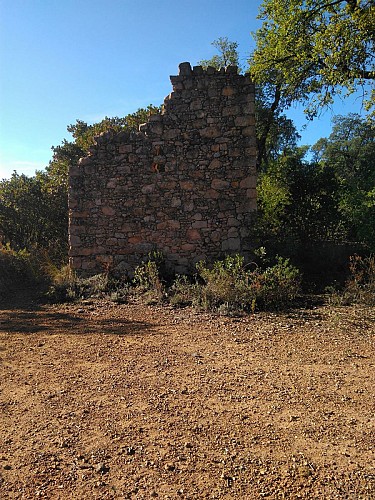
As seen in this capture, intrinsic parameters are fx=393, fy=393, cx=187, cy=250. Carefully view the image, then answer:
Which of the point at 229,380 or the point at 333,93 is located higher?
the point at 333,93

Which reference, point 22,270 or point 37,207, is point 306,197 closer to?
point 22,270

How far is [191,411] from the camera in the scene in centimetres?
344

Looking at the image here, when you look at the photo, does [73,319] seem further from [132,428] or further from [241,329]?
[132,428]

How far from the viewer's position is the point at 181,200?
9062mm

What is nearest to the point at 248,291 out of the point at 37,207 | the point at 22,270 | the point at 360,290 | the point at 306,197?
the point at 360,290

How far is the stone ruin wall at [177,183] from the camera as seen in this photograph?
8828 millimetres

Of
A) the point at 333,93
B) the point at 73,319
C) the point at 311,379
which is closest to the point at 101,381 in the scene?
the point at 311,379

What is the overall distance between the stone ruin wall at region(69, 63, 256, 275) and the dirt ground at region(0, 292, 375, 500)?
10.9ft

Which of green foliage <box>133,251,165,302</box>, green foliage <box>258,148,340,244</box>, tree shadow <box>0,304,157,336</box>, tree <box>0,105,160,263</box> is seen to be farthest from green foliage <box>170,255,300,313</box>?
tree <box>0,105,160,263</box>

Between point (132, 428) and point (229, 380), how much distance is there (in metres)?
1.28

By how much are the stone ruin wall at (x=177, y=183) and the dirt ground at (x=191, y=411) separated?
3.32 m

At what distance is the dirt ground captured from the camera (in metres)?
2.55

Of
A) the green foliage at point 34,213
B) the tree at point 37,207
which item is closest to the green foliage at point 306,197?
the tree at point 37,207

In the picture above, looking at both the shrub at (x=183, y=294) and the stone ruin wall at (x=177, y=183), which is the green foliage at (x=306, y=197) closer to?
the stone ruin wall at (x=177, y=183)
